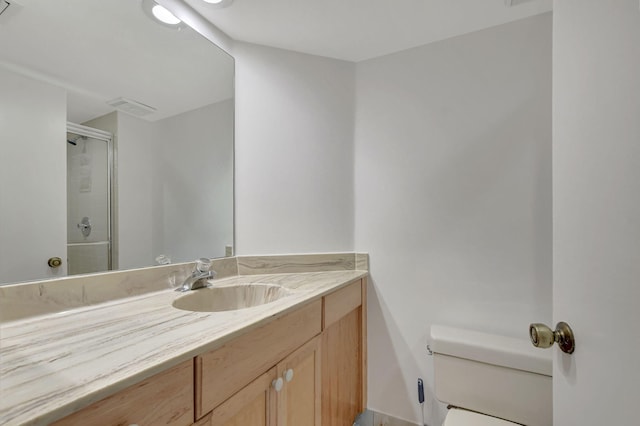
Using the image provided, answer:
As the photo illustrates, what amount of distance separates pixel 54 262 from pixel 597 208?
141cm

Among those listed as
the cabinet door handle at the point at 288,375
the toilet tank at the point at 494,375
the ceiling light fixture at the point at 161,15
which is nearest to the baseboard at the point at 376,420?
the toilet tank at the point at 494,375

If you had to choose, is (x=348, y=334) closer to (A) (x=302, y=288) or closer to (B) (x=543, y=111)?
(A) (x=302, y=288)

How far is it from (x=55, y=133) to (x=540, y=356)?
187 centimetres

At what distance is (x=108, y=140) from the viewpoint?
104 cm

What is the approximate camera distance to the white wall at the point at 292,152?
4.97ft

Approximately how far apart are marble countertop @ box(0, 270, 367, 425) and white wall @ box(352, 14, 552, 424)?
72cm

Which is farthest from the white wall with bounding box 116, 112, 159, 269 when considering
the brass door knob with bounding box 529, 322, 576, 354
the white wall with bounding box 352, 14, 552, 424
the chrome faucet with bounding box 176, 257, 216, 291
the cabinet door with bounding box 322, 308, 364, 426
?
the brass door knob with bounding box 529, 322, 576, 354

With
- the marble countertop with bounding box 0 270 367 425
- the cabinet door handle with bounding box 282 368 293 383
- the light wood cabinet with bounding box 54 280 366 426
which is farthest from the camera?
the cabinet door handle with bounding box 282 368 293 383

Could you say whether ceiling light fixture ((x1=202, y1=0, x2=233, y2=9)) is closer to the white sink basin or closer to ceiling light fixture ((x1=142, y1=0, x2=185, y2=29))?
ceiling light fixture ((x1=142, y1=0, x2=185, y2=29))

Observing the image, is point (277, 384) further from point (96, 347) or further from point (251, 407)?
point (96, 347)

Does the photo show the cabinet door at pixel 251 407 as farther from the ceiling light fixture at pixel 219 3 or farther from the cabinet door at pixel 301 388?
the ceiling light fixture at pixel 219 3

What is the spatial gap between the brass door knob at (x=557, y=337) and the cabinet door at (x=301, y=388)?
70 cm

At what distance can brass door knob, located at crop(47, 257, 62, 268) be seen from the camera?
88cm

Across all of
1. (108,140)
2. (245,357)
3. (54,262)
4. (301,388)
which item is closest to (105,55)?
(108,140)
